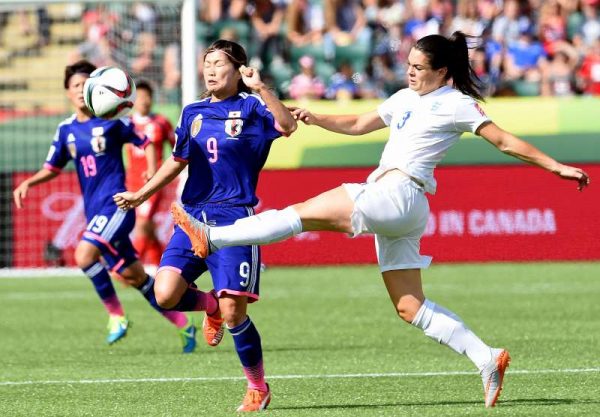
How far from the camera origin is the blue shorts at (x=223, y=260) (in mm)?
7383

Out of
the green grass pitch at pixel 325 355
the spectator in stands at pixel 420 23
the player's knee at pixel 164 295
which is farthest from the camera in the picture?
the spectator in stands at pixel 420 23

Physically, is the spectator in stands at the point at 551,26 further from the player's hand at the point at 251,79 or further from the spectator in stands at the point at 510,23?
the player's hand at the point at 251,79

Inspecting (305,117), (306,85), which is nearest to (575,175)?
(305,117)

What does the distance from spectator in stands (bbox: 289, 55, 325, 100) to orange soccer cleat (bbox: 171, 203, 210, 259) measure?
13.7m

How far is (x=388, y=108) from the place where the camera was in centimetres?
723

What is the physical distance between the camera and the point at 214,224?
7.45m

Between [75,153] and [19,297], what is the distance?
A: 4.73m

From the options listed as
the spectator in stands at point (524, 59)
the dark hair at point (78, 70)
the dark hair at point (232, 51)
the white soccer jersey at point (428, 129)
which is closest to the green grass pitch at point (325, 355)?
the white soccer jersey at point (428, 129)

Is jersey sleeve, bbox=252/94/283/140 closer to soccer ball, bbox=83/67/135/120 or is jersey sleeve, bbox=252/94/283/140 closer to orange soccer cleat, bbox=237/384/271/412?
orange soccer cleat, bbox=237/384/271/412

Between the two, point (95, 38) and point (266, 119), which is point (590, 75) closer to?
point (95, 38)

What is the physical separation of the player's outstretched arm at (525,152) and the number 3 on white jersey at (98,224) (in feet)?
16.0

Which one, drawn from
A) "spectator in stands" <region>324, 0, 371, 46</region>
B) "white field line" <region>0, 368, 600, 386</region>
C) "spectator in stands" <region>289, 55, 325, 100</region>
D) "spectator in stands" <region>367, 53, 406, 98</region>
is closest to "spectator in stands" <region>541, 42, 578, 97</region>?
Result: "spectator in stands" <region>367, 53, 406, 98</region>

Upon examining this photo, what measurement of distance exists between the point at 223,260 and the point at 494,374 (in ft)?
5.49

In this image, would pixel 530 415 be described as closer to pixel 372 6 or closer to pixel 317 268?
pixel 317 268
